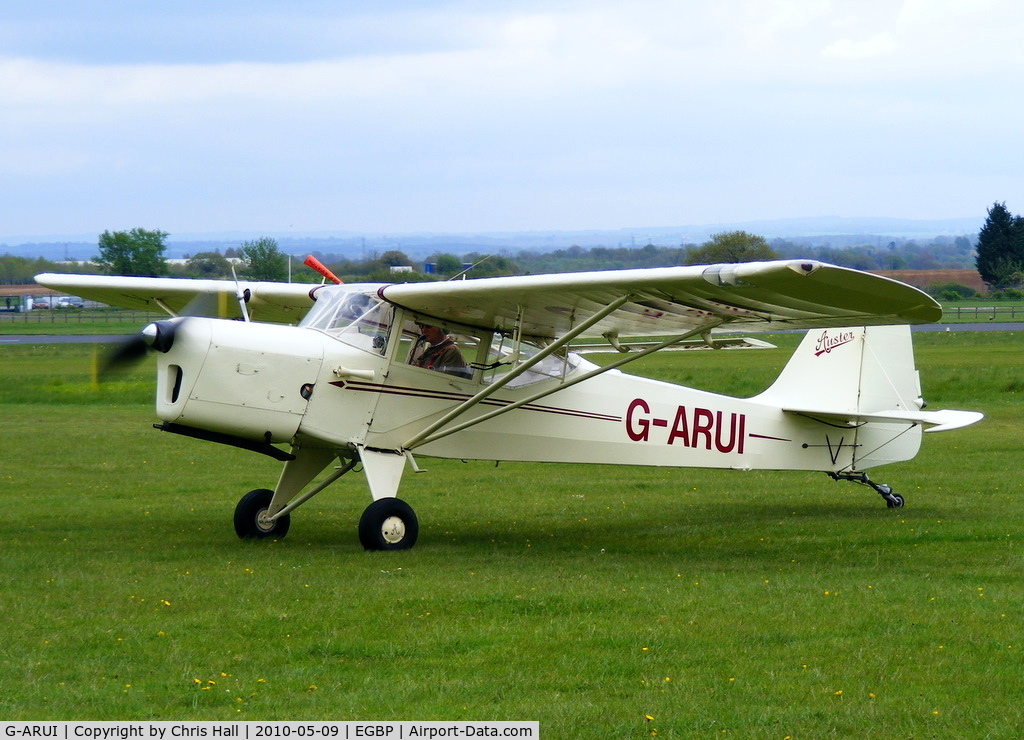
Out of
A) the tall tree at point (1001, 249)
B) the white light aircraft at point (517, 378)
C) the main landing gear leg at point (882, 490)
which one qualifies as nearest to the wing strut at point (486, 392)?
the white light aircraft at point (517, 378)

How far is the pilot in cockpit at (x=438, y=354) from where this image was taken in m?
11.6

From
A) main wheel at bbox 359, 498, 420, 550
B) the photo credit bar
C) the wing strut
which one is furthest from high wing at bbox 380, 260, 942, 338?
the photo credit bar

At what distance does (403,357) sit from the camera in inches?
453

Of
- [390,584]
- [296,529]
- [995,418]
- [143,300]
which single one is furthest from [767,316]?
[995,418]

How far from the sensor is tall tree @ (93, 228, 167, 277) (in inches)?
1646

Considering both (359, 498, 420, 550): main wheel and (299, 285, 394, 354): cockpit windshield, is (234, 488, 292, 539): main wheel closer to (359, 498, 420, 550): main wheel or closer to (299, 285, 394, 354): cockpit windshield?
(359, 498, 420, 550): main wheel

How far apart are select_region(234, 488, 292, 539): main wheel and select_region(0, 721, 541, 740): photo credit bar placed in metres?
6.31

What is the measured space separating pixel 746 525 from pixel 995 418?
40.0 ft

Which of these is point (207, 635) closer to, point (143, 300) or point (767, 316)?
point (767, 316)

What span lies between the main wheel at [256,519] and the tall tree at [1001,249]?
6554 cm

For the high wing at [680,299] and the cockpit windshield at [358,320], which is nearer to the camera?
the high wing at [680,299]

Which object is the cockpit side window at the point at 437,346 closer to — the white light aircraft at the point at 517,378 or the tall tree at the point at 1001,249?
the white light aircraft at the point at 517,378

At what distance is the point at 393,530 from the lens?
11.0 meters

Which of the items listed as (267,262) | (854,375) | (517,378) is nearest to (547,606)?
(517,378)
